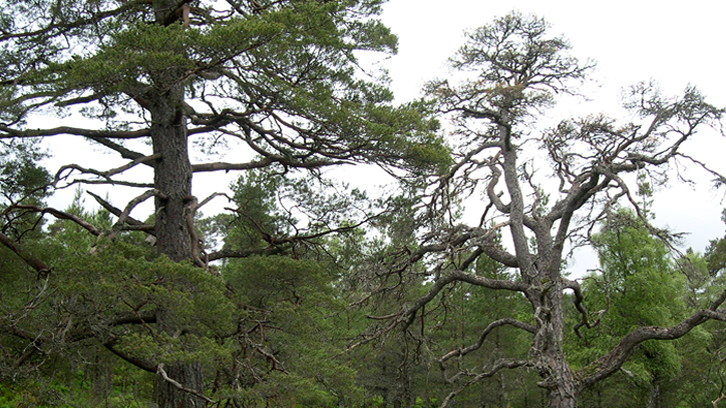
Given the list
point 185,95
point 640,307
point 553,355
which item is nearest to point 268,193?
point 185,95

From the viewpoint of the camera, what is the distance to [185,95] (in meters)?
7.96

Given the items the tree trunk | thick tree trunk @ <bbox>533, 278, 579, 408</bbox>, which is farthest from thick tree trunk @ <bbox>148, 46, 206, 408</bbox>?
thick tree trunk @ <bbox>533, 278, 579, 408</bbox>

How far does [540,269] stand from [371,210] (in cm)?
374

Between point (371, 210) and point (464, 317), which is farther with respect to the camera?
point (464, 317)

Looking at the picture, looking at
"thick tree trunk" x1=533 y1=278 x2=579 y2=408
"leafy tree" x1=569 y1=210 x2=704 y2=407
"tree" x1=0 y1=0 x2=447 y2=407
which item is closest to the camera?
"tree" x1=0 y1=0 x2=447 y2=407

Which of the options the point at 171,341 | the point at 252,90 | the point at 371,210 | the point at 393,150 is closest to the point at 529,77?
the point at 371,210

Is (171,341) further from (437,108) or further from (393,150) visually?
(437,108)

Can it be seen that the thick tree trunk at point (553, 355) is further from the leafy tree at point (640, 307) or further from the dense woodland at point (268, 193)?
the leafy tree at point (640, 307)

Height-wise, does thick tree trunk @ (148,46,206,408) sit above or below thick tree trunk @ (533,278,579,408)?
above

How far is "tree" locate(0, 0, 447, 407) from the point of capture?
5980 mm

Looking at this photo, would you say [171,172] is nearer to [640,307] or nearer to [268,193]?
[268,193]

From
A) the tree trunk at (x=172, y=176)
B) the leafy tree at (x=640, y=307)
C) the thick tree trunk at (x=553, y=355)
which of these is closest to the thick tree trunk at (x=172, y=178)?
the tree trunk at (x=172, y=176)

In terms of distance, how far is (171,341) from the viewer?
581 cm

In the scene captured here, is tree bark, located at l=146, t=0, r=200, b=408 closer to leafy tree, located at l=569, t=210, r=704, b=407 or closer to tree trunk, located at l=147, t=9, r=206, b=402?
tree trunk, located at l=147, t=9, r=206, b=402
